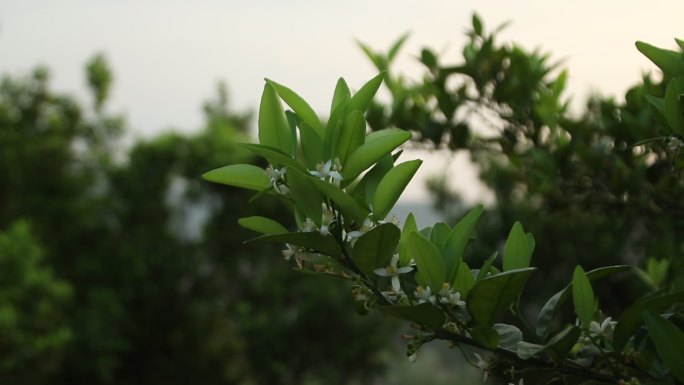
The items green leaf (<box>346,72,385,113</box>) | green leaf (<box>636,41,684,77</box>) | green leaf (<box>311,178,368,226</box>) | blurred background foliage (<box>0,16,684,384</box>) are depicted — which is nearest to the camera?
green leaf (<box>311,178,368,226</box>)

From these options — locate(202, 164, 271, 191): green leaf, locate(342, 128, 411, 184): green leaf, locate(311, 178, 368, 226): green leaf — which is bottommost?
locate(311, 178, 368, 226): green leaf

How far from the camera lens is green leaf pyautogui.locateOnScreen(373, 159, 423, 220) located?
1.39m

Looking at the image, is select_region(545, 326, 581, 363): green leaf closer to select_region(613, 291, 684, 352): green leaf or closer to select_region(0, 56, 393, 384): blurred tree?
select_region(613, 291, 684, 352): green leaf

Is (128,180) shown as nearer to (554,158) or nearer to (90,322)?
(90,322)

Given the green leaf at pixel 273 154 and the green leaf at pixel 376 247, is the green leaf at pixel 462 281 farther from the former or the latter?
the green leaf at pixel 273 154

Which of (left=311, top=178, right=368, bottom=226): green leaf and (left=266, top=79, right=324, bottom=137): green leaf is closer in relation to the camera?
(left=311, top=178, right=368, bottom=226): green leaf

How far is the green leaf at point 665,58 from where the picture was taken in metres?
1.55

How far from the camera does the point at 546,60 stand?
113 inches

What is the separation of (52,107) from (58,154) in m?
1.05

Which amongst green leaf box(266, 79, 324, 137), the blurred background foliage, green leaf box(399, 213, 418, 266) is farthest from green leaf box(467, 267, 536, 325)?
the blurred background foliage

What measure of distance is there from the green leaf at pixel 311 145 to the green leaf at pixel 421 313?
0.26 metres

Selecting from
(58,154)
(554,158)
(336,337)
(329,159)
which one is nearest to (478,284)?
(329,159)

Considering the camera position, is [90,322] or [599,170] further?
[90,322]

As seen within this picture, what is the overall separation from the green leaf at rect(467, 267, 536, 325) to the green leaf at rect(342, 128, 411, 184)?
254mm
